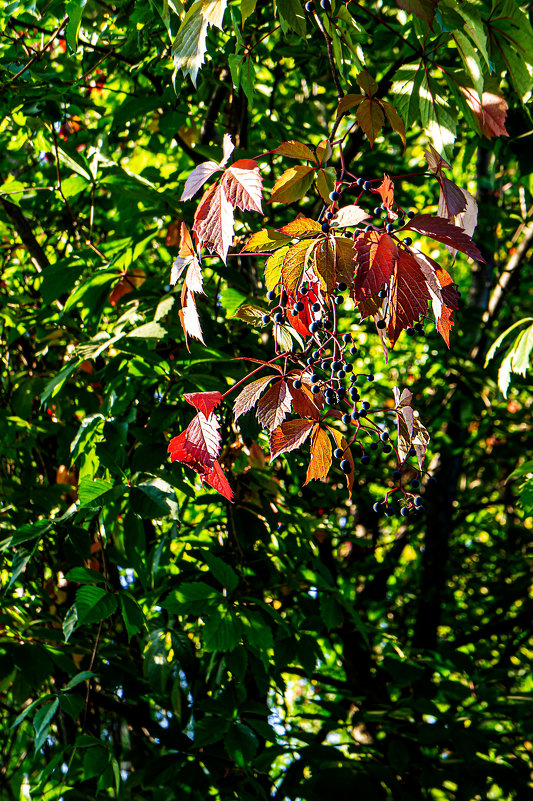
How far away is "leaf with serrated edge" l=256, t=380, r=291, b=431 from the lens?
2.90 ft

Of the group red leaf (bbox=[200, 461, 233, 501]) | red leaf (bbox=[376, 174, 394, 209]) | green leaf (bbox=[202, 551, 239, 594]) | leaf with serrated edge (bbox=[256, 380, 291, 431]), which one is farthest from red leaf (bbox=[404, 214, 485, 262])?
green leaf (bbox=[202, 551, 239, 594])

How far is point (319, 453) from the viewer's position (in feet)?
2.93

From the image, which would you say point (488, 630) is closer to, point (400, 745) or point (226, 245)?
point (400, 745)

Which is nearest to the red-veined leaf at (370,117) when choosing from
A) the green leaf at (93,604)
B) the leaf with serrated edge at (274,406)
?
the leaf with serrated edge at (274,406)

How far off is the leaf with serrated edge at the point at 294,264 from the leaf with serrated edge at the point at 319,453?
21 centimetres

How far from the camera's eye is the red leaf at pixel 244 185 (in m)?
0.80

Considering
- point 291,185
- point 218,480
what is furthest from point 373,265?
point 218,480

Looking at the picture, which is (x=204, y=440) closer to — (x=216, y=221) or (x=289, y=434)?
(x=289, y=434)

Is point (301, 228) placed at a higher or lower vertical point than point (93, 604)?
higher

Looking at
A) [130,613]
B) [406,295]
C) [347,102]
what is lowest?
[130,613]

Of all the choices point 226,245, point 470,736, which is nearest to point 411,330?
point 226,245

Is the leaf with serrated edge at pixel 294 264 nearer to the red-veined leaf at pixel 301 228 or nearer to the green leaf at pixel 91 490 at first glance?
the red-veined leaf at pixel 301 228

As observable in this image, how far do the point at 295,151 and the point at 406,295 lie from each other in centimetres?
23

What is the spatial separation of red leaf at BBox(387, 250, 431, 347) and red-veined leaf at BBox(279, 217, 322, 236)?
0.10m
